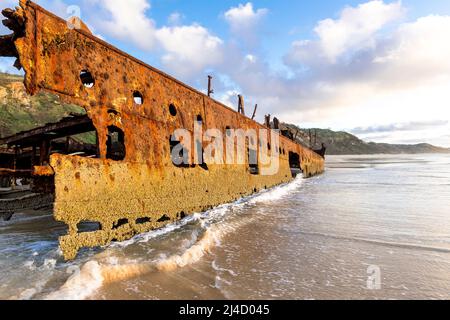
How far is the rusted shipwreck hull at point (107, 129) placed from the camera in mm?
3316

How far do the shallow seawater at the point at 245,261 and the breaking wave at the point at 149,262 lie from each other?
0.4 inches

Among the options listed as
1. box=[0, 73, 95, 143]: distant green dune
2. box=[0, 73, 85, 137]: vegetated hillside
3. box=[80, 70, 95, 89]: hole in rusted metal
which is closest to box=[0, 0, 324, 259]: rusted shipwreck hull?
box=[80, 70, 95, 89]: hole in rusted metal

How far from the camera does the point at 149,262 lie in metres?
Answer: 3.54

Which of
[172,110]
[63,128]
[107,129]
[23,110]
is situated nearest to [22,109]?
[23,110]

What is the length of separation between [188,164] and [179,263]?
2384 mm

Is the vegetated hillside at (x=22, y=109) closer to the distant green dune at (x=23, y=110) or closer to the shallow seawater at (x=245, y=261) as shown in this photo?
the distant green dune at (x=23, y=110)

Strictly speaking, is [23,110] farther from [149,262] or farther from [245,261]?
[245,261]

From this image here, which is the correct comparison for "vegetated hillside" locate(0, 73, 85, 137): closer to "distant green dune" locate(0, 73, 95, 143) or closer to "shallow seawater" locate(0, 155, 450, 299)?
"distant green dune" locate(0, 73, 95, 143)

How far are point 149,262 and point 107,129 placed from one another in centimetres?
185

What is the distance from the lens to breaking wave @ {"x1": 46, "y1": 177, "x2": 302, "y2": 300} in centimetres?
290

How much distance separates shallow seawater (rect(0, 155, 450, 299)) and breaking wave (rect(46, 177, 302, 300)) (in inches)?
0.4
